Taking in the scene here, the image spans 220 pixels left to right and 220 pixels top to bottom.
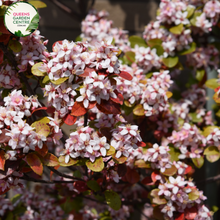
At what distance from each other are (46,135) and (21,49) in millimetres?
474

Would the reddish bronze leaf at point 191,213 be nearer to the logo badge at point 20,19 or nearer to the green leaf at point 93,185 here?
the green leaf at point 93,185

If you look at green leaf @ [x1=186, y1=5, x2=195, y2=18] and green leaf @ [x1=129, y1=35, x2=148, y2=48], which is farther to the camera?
green leaf @ [x1=129, y1=35, x2=148, y2=48]

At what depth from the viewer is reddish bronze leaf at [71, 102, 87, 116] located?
44.5 inches

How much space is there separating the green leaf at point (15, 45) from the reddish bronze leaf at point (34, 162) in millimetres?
511

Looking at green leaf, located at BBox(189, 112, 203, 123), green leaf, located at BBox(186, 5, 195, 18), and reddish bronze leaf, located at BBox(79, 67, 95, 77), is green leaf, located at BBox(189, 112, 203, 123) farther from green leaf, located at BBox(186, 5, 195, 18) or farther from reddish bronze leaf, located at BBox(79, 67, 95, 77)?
reddish bronze leaf, located at BBox(79, 67, 95, 77)

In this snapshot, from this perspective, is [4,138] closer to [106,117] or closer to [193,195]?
[106,117]

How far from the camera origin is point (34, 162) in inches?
42.8

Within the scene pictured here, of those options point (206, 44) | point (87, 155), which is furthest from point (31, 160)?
point (206, 44)

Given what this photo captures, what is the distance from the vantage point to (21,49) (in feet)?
4.09

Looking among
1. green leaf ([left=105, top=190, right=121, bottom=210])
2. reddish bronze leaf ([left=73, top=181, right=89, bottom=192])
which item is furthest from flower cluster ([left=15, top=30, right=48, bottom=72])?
green leaf ([left=105, top=190, right=121, bottom=210])

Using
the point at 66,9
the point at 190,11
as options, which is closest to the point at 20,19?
the point at 66,9

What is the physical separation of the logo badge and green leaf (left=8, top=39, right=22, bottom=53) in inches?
2.8

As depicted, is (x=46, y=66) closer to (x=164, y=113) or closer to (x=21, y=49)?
(x=21, y=49)

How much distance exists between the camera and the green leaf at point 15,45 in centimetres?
121
